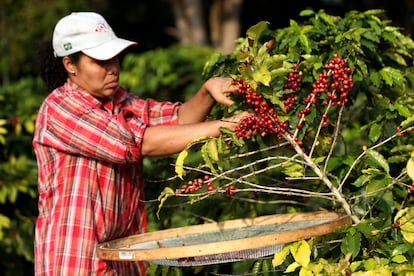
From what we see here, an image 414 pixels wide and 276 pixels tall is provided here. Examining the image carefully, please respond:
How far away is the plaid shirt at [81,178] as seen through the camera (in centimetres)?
324

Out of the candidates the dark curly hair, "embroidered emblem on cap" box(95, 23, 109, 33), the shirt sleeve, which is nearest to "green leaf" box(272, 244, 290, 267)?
the shirt sleeve

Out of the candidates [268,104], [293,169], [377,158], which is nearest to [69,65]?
[268,104]

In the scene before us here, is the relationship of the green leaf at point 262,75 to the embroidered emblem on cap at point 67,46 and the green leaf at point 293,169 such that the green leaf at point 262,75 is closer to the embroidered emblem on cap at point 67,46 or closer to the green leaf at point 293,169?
the green leaf at point 293,169

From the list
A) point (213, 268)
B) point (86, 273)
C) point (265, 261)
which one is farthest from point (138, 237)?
point (213, 268)

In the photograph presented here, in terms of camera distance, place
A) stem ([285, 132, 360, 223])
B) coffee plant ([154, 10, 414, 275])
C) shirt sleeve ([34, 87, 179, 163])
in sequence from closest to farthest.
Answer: coffee plant ([154, 10, 414, 275]) → stem ([285, 132, 360, 223]) → shirt sleeve ([34, 87, 179, 163])

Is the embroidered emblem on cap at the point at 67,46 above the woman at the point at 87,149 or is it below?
above

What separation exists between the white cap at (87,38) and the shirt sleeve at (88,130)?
19 cm

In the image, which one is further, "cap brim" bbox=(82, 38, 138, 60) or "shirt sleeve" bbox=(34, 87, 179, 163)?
"cap brim" bbox=(82, 38, 138, 60)

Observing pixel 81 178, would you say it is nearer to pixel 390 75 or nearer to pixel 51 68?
Answer: pixel 51 68

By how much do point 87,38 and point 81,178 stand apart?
540 mm

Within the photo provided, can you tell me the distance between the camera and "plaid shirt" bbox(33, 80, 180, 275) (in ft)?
10.6

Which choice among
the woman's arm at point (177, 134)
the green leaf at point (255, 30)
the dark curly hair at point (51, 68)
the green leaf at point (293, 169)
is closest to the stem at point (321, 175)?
the green leaf at point (293, 169)

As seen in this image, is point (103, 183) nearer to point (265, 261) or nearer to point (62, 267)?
point (62, 267)

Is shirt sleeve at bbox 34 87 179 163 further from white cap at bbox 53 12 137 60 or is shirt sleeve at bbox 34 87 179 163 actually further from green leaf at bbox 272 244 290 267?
green leaf at bbox 272 244 290 267
